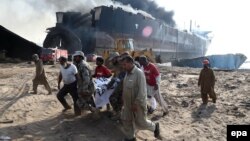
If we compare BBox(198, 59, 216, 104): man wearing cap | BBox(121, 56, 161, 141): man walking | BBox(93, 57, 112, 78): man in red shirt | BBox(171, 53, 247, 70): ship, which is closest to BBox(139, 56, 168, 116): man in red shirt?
BBox(93, 57, 112, 78): man in red shirt

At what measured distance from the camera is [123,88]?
662 cm

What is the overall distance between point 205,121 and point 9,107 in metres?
5.01

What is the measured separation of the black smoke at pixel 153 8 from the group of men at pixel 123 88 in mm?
44868

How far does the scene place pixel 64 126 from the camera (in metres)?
8.23

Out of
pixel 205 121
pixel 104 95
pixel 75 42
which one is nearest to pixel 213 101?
pixel 205 121

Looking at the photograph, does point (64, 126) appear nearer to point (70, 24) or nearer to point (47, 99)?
point (47, 99)

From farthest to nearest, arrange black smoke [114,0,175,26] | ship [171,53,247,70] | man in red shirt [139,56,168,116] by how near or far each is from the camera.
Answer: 1. black smoke [114,0,175,26]
2. ship [171,53,247,70]
3. man in red shirt [139,56,168,116]

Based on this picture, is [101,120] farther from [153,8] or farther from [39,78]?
[153,8]

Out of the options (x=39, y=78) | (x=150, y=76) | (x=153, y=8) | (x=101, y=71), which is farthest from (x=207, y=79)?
(x=153, y=8)

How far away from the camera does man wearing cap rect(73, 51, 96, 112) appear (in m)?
8.55

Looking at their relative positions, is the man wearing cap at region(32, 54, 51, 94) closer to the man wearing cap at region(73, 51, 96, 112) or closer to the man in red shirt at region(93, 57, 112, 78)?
the man in red shirt at region(93, 57, 112, 78)

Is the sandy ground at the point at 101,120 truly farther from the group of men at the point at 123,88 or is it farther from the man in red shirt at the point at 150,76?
the man in red shirt at the point at 150,76

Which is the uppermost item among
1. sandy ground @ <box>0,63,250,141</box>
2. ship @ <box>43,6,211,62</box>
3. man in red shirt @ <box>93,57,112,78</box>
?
ship @ <box>43,6,211,62</box>

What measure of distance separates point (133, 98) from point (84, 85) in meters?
2.28
